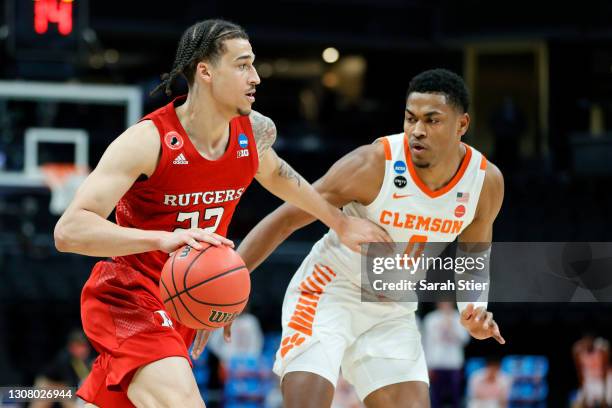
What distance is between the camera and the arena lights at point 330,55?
736 inches

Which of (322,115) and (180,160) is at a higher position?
(322,115)

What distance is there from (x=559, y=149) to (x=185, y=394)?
13438mm

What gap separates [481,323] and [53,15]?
5.94 meters

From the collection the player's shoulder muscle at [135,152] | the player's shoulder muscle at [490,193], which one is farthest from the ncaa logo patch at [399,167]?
the player's shoulder muscle at [135,152]

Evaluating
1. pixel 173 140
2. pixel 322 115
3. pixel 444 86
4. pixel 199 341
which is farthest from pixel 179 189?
pixel 322 115

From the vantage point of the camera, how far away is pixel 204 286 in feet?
12.9

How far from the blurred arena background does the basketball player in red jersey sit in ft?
17.0

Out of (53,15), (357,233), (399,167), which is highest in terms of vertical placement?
(53,15)

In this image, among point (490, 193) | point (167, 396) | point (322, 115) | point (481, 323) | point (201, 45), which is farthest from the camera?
point (322, 115)

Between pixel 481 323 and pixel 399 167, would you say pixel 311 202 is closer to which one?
pixel 399 167

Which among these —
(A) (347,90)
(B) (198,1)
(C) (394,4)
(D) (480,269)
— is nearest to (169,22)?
(B) (198,1)

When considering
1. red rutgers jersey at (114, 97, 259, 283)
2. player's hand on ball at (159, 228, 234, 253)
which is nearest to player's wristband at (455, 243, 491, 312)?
red rutgers jersey at (114, 97, 259, 283)

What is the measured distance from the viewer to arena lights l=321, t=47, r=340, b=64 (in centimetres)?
1870

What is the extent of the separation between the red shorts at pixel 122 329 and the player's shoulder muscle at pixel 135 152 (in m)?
0.52
